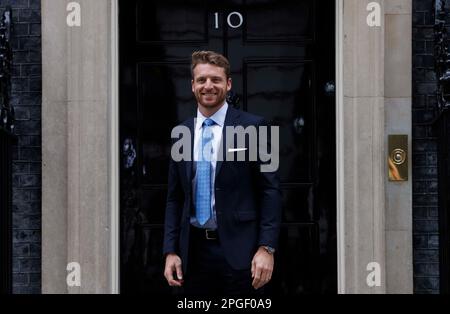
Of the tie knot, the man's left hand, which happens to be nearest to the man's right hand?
the man's left hand

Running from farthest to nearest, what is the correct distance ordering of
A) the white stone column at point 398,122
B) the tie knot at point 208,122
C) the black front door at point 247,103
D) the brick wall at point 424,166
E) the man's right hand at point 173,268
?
the black front door at point 247,103
the brick wall at point 424,166
the white stone column at point 398,122
the tie knot at point 208,122
the man's right hand at point 173,268

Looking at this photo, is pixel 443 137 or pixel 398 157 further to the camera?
pixel 398 157

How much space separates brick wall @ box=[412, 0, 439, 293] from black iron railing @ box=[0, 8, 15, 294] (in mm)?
2798

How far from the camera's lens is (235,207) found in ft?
21.1

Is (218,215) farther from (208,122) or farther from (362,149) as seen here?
(362,149)

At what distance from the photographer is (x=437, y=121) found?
7.18 metres

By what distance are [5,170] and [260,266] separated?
1.87m

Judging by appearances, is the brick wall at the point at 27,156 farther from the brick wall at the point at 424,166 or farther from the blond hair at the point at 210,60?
the brick wall at the point at 424,166

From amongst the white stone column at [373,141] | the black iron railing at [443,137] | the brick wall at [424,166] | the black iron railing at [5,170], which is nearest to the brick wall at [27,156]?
the black iron railing at [5,170]

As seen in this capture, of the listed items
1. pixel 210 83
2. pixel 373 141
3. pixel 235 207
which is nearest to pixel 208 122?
pixel 210 83

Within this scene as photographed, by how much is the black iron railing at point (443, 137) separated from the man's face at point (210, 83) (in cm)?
150

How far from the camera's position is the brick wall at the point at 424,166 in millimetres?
7410
